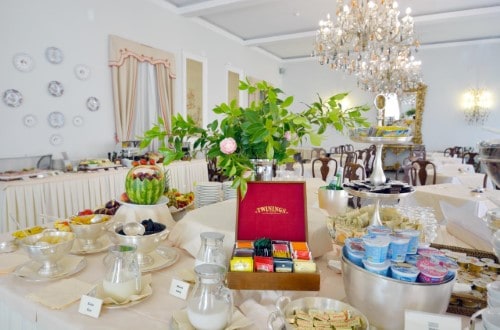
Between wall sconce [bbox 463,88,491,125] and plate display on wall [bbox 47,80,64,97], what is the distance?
7843mm

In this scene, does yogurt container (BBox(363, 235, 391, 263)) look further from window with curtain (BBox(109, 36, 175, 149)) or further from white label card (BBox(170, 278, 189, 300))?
window with curtain (BBox(109, 36, 175, 149))

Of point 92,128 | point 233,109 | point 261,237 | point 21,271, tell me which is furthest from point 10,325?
point 92,128

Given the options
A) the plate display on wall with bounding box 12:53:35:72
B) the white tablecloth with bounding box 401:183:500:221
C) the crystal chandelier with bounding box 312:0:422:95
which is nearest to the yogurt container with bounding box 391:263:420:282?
the white tablecloth with bounding box 401:183:500:221

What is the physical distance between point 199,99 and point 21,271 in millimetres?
5327

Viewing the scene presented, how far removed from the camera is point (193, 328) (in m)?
0.77

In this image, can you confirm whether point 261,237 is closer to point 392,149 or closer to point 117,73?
point 117,73

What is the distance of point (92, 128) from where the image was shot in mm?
4273

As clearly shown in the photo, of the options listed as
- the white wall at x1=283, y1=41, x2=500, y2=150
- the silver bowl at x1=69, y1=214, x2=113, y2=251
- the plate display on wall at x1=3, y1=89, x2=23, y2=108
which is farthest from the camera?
the white wall at x1=283, y1=41, x2=500, y2=150

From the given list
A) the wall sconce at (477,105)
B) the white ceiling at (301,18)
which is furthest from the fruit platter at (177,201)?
the wall sconce at (477,105)

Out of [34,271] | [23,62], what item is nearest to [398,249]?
[34,271]

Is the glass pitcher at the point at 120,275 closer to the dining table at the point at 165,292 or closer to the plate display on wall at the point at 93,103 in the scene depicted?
the dining table at the point at 165,292

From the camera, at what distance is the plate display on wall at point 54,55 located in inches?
146

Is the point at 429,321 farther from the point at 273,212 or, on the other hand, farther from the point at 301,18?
the point at 301,18

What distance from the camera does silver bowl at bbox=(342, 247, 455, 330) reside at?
0.72m
